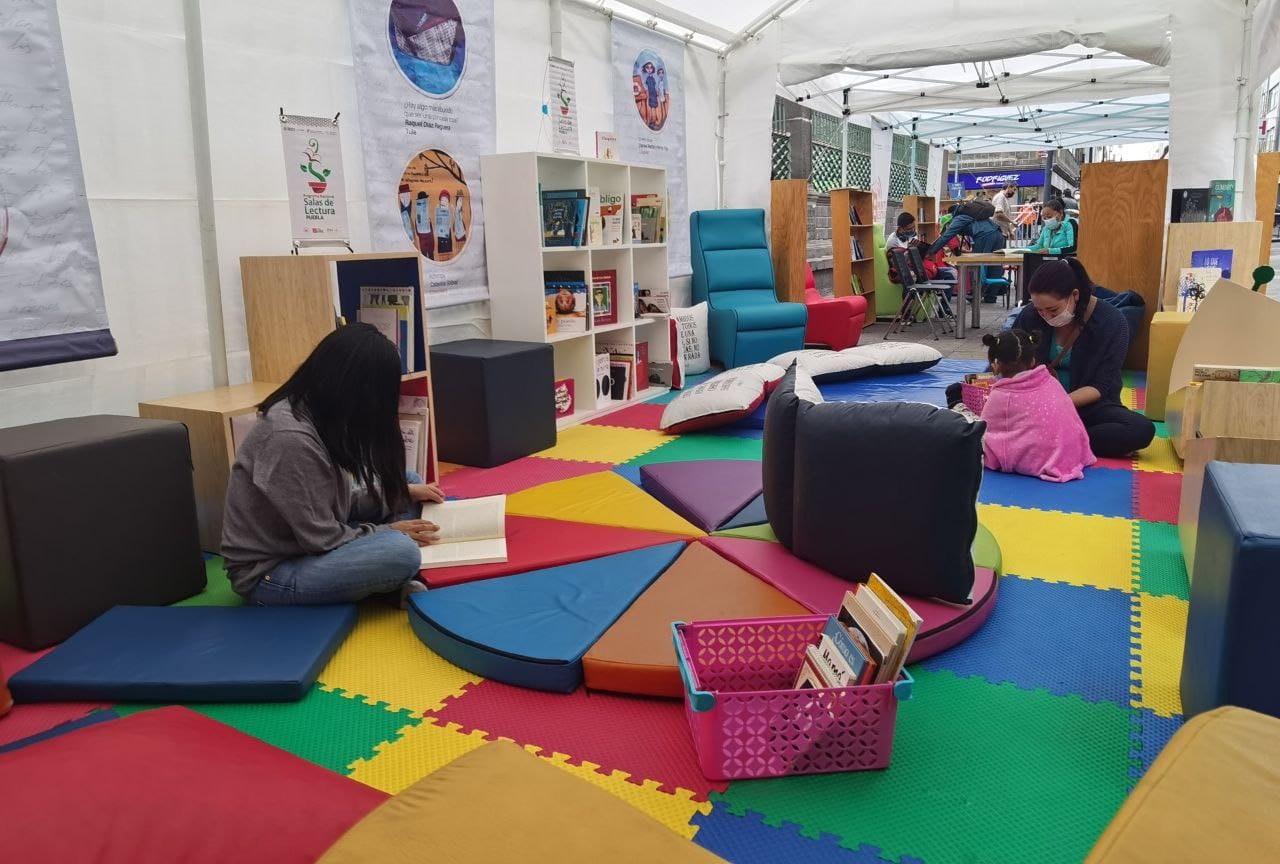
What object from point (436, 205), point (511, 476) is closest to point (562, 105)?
point (436, 205)

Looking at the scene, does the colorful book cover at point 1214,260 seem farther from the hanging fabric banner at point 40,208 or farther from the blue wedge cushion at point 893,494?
the hanging fabric banner at point 40,208

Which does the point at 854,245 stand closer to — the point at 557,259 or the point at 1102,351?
the point at 557,259

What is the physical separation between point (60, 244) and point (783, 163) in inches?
349

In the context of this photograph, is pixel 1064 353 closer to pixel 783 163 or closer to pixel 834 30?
pixel 834 30

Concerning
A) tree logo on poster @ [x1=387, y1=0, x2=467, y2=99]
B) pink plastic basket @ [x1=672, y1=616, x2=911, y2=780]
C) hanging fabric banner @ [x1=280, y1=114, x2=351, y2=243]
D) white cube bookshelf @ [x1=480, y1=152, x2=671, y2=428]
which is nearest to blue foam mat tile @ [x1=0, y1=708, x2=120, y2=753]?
pink plastic basket @ [x1=672, y1=616, x2=911, y2=780]

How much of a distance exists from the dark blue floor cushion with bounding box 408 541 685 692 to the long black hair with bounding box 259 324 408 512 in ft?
1.55

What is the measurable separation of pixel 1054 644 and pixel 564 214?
372cm

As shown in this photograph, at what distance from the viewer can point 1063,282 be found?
4.32m

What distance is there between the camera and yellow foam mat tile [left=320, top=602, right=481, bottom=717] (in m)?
2.35

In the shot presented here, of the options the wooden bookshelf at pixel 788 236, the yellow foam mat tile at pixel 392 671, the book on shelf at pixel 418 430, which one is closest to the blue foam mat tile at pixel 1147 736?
the yellow foam mat tile at pixel 392 671

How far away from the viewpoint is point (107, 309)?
334cm

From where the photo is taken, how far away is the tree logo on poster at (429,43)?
4496 millimetres

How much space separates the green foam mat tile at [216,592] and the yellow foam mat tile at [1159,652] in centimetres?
276

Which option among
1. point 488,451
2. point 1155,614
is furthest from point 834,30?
point 1155,614
